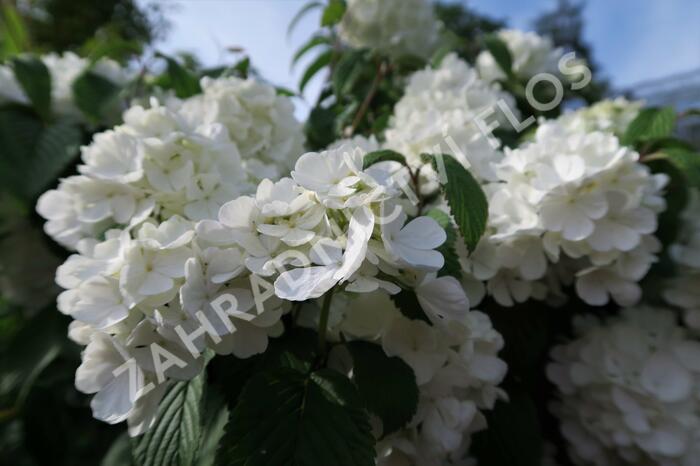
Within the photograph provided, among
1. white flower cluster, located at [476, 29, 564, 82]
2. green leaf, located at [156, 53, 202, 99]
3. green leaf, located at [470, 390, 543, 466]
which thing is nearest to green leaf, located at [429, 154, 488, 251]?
green leaf, located at [470, 390, 543, 466]

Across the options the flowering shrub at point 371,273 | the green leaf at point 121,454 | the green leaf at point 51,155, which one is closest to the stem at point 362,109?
the flowering shrub at point 371,273

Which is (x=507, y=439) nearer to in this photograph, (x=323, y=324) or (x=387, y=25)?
(x=323, y=324)

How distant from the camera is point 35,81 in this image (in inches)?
31.5

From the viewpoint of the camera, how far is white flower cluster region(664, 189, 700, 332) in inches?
26.0

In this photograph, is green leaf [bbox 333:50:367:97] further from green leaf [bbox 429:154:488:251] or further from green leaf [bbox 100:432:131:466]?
green leaf [bbox 100:432:131:466]

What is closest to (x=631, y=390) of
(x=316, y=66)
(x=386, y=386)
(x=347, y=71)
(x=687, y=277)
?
(x=687, y=277)

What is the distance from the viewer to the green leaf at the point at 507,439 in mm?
581

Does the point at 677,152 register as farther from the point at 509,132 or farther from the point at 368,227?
the point at 368,227

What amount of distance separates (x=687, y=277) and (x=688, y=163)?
166 millimetres

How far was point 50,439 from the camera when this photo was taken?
95cm

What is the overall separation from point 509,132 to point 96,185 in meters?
0.64

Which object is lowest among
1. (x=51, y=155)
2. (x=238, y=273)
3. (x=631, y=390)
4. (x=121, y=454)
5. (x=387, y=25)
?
(x=121, y=454)

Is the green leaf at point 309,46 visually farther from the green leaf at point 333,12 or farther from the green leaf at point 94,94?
the green leaf at point 94,94

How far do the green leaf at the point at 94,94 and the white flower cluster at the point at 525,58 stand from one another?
2.34ft
